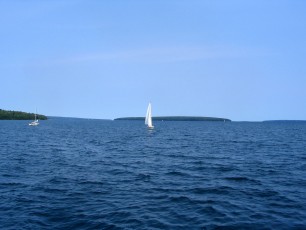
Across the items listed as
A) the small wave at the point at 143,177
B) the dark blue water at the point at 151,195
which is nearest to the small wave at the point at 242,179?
the dark blue water at the point at 151,195

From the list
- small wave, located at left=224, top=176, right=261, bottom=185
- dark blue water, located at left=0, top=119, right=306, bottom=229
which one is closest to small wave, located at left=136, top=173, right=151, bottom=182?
dark blue water, located at left=0, top=119, right=306, bottom=229

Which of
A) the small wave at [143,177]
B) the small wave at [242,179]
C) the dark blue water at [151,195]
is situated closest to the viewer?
the dark blue water at [151,195]

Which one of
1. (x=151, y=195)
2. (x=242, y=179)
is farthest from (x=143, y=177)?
(x=242, y=179)

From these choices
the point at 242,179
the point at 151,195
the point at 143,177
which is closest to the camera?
the point at 151,195

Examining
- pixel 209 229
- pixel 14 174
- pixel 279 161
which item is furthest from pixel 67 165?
pixel 279 161

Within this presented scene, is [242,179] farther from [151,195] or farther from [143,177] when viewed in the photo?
[151,195]

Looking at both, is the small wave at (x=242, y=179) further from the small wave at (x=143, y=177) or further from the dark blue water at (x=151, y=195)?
the small wave at (x=143, y=177)

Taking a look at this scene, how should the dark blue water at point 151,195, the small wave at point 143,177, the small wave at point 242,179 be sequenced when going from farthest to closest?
1. the small wave at point 143,177
2. the small wave at point 242,179
3. the dark blue water at point 151,195

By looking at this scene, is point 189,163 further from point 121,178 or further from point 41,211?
point 41,211

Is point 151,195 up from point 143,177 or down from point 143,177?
down

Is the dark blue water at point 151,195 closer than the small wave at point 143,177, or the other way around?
the dark blue water at point 151,195

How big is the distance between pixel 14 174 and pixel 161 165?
16466 millimetres

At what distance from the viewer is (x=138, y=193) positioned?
2356cm

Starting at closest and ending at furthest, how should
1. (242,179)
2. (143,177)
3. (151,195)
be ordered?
(151,195), (242,179), (143,177)
